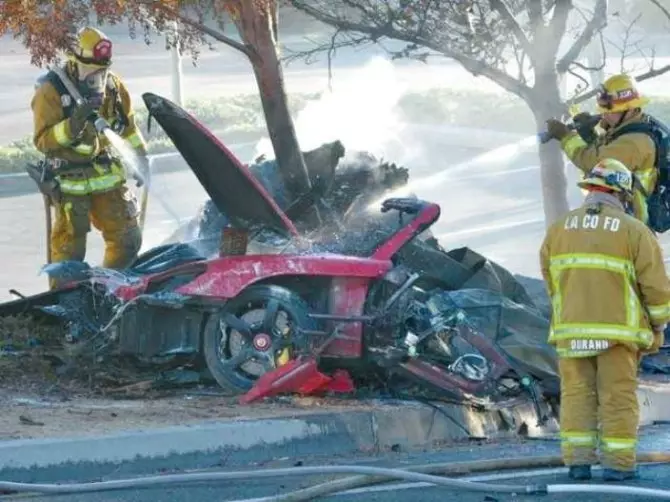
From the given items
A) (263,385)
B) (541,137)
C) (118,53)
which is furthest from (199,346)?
(118,53)

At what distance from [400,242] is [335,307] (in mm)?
572

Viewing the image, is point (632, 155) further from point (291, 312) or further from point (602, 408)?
point (602, 408)

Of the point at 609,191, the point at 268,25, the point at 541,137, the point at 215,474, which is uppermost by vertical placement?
the point at 268,25

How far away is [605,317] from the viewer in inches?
269

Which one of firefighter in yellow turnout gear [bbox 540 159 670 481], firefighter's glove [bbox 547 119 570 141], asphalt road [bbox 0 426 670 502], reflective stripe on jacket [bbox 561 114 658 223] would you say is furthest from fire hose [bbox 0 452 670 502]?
firefighter's glove [bbox 547 119 570 141]

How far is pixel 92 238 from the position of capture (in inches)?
672

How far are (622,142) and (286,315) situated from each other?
233 centimetres

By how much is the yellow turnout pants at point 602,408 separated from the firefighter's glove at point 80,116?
4028mm

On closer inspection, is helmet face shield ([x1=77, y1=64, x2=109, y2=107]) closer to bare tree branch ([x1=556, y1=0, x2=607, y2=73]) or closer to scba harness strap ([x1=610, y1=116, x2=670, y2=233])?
scba harness strap ([x1=610, y1=116, x2=670, y2=233])

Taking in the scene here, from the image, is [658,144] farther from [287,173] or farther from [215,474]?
[215,474]

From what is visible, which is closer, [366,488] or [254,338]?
[366,488]

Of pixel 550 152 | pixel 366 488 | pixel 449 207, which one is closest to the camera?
pixel 366 488

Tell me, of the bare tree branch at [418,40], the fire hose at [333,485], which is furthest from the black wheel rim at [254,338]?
the bare tree branch at [418,40]

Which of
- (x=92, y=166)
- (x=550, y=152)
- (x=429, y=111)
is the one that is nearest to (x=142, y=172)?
(x=92, y=166)
